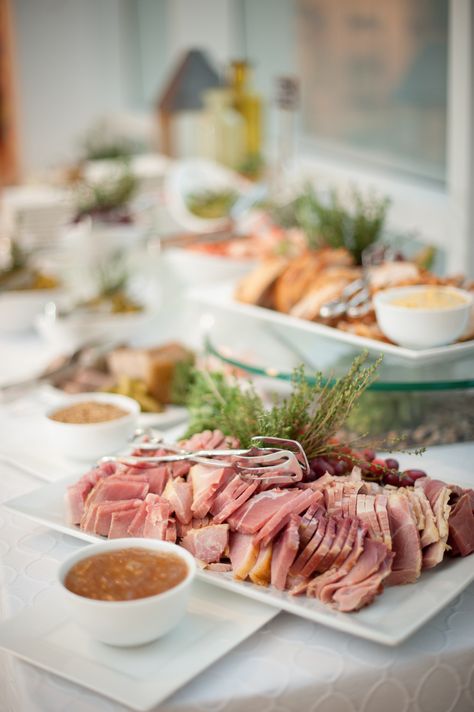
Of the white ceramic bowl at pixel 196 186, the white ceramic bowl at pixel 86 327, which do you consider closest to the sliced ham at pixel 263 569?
the white ceramic bowl at pixel 86 327

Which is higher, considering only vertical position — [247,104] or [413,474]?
[247,104]

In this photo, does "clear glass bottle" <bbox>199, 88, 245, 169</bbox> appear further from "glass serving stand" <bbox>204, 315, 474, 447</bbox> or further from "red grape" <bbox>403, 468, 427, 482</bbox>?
"red grape" <bbox>403, 468, 427, 482</bbox>

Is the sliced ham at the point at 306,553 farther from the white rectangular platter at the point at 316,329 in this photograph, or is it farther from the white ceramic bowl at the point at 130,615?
the white rectangular platter at the point at 316,329

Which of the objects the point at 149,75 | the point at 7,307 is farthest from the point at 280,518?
the point at 149,75

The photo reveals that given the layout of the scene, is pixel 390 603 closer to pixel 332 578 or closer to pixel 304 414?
pixel 332 578

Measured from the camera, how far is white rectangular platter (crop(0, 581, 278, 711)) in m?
0.97

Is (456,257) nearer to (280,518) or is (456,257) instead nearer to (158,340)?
(158,340)

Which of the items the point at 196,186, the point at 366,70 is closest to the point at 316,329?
the point at 196,186

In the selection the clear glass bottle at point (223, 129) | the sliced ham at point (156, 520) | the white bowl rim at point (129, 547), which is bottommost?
the sliced ham at point (156, 520)

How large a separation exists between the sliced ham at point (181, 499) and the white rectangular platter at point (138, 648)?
11cm

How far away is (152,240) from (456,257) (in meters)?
0.90

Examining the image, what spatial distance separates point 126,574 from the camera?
103cm

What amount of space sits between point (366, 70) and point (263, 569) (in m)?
2.67

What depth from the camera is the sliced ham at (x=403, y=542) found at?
42.8 inches
